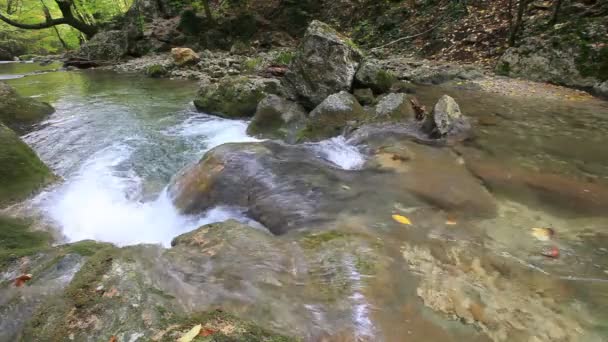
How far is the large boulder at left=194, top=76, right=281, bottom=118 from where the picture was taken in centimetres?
809

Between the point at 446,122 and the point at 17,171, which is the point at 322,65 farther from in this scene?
the point at 17,171

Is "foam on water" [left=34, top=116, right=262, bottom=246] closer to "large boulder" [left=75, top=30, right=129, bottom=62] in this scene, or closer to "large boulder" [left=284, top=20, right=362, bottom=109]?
"large boulder" [left=284, top=20, right=362, bottom=109]

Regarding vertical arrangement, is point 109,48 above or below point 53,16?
below

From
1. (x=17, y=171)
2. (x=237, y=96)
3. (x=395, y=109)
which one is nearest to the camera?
(x=17, y=171)

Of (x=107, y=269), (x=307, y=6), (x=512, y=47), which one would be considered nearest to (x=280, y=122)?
(x=107, y=269)

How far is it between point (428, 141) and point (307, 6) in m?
14.9

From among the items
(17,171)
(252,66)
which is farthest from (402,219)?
(252,66)

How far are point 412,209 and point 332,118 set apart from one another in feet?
10.5

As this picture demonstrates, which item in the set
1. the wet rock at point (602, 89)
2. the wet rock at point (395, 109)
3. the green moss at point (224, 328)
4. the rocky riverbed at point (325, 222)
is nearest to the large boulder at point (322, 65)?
the rocky riverbed at point (325, 222)

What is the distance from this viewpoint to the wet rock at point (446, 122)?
5.36 m

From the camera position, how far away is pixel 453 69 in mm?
9242

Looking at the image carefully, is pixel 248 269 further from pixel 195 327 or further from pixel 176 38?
pixel 176 38

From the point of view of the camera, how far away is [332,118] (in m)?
6.22

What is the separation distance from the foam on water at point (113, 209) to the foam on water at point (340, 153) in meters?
1.79
